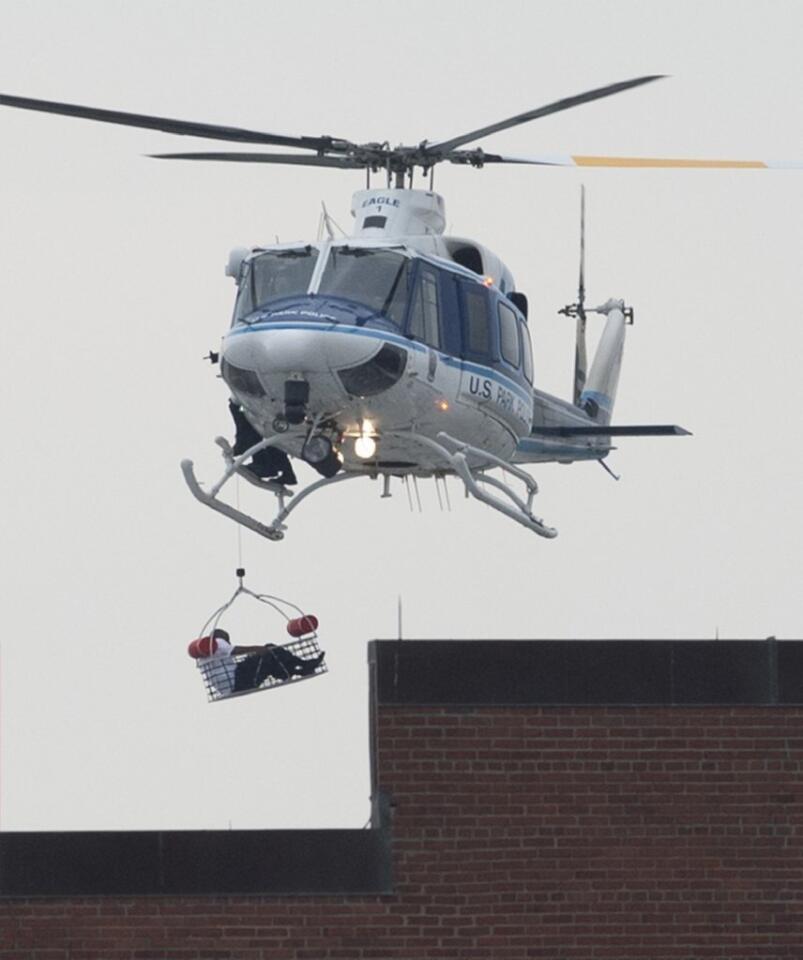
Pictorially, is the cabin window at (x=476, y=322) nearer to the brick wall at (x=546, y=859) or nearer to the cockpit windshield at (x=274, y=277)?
the cockpit windshield at (x=274, y=277)

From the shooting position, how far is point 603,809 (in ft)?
79.0

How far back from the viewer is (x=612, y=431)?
32.2 metres

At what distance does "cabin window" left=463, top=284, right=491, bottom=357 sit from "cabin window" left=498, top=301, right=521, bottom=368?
0.36 metres

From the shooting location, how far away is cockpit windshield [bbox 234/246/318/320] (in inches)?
1096

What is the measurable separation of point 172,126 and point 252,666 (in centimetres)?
504

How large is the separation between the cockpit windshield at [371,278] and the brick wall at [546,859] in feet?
16.5

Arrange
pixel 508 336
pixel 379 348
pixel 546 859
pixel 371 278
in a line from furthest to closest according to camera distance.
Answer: pixel 508 336 → pixel 371 278 → pixel 379 348 → pixel 546 859

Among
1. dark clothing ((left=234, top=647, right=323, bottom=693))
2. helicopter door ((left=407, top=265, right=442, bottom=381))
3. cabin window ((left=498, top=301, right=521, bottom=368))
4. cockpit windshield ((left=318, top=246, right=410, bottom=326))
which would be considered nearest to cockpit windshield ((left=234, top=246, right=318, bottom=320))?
cockpit windshield ((left=318, top=246, right=410, bottom=326))

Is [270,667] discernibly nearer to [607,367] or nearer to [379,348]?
[379,348]

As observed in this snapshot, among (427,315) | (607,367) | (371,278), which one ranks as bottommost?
(427,315)

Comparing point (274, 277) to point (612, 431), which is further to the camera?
point (612, 431)

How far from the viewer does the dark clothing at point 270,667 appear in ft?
93.3

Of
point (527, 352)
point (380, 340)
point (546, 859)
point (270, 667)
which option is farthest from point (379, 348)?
point (546, 859)

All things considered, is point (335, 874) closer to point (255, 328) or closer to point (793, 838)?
point (793, 838)
